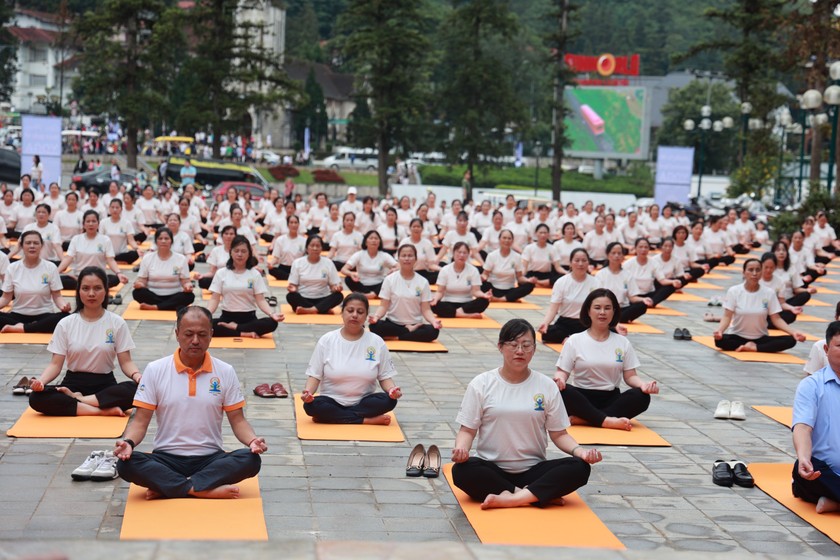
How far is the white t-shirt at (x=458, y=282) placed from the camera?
15.1 m

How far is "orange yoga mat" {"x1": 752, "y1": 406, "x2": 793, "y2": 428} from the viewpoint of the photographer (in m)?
9.77

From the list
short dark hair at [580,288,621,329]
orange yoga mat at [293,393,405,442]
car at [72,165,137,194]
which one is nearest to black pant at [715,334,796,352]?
short dark hair at [580,288,621,329]

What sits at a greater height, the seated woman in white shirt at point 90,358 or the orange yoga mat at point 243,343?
the seated woman in white shirt at point 90,358

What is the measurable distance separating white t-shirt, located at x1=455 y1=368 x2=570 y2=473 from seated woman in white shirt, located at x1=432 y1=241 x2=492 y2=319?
26.1 feet

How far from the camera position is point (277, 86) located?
49.2 m

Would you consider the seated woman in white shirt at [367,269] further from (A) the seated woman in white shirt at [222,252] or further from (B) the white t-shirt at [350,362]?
(B) the white t-shirt at [350,362]

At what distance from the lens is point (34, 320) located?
41.0 ft

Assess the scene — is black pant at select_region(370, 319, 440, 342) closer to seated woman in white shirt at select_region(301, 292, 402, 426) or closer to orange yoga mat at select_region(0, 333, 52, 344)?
orange yoga mat at select_region(0, 333, 52, 344)

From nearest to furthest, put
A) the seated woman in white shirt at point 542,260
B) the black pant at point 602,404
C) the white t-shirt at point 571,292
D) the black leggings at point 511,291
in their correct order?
the black pant at point 602,404, the white t-shirt at point 571,292, the black leggings at point 511,291, the seated woman in white shirt at point 542,260

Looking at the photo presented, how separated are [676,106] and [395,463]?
6666 centimetres

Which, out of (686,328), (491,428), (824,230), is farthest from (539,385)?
(824,230)

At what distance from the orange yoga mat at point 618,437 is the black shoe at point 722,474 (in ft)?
2.96

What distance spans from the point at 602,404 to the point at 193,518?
375 centimetres

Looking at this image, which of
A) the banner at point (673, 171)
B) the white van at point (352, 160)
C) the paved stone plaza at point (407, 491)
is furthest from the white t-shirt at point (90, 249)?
the white van at point (352, 160)
